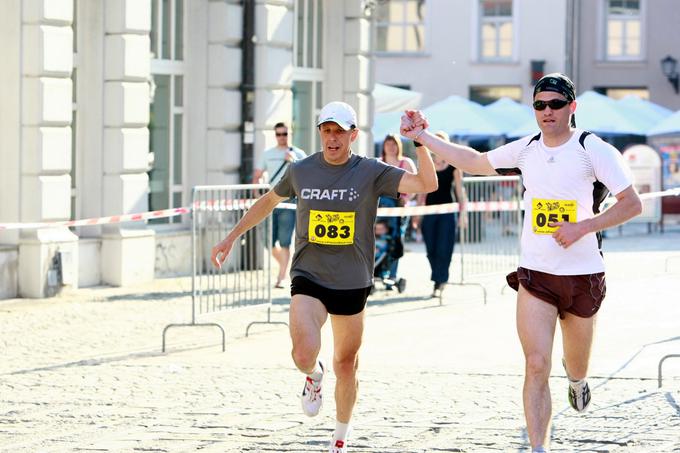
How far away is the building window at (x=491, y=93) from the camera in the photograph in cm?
4288

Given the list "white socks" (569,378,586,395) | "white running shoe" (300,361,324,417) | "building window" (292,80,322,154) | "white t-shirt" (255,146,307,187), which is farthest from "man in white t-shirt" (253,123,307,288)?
"white socks" (569,378,586,395)

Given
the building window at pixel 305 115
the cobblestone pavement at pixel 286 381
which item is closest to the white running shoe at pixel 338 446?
the cobblestone pavement at pixel 286 381

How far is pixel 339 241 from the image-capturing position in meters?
8.44

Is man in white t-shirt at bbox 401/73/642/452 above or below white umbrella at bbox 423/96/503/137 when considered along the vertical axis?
below

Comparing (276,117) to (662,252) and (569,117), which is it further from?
(569,117)

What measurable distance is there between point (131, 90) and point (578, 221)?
430 inches

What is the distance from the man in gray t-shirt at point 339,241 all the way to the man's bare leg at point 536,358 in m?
0.79

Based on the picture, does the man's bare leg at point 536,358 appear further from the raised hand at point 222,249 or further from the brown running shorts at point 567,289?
the raised hand at point 222,249

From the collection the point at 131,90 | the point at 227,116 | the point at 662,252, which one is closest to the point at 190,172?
the point at 227,116

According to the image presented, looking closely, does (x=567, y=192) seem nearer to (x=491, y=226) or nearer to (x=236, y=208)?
(x=236, y=208)

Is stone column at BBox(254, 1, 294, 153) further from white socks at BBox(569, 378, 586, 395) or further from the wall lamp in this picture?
the wall lamp

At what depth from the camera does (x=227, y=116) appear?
20719 mm

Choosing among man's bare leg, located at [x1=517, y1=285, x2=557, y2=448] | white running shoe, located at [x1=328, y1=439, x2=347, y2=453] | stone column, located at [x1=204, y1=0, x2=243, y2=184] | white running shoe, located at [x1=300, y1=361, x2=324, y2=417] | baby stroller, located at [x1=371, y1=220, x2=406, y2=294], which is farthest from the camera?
stone column, located at [x1=204, y1=0, x2=243, y2=184]

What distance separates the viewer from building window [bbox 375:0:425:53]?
43219 millimetres
